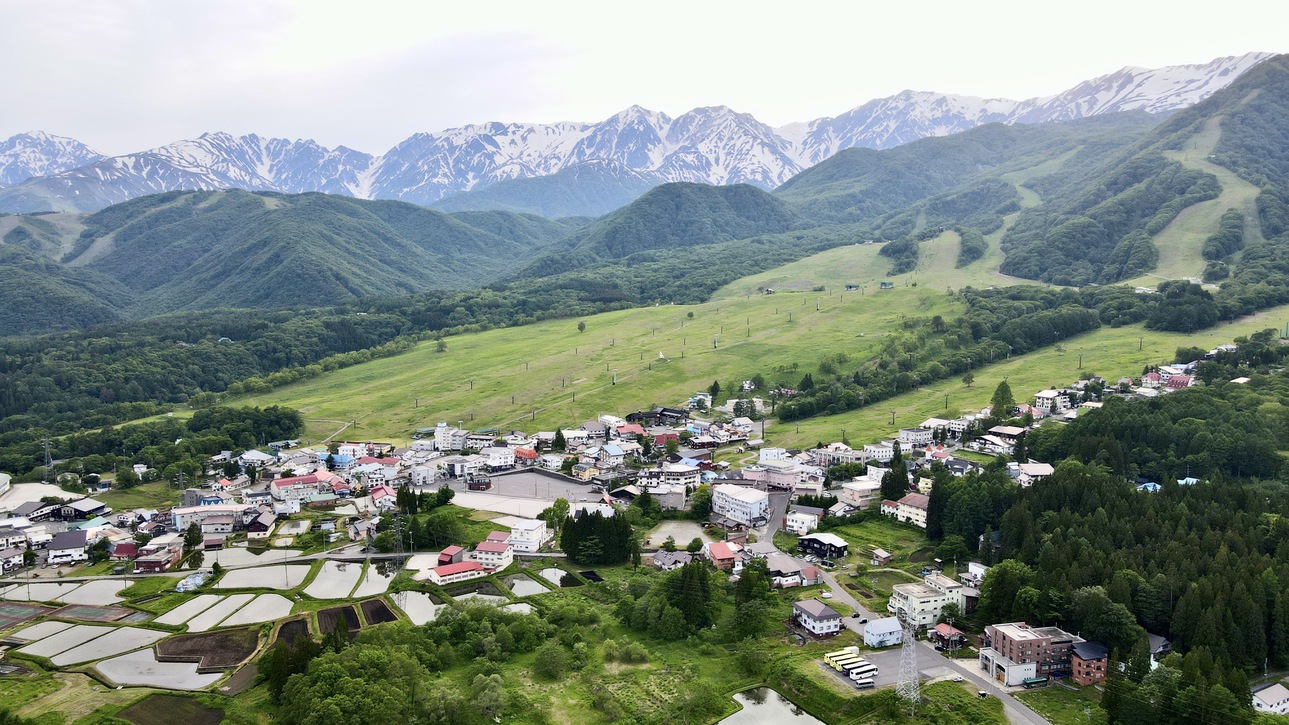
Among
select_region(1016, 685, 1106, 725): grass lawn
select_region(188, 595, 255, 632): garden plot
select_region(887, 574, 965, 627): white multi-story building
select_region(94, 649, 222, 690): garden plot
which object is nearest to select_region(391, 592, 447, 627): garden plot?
select_region(188, 595, 255, 632): garden plot

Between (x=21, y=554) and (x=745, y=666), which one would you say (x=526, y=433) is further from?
(x=745, y=666)

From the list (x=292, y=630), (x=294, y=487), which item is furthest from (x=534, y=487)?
(x=292, y=630)

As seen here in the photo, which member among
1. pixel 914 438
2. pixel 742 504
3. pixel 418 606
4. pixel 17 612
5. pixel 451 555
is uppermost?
pixel 17 612

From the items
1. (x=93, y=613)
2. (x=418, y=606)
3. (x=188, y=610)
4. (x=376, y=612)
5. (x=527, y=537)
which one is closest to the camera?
(x=376, y=612)

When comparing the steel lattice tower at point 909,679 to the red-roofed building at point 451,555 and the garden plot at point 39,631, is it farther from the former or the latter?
the garden plot at point 39,631

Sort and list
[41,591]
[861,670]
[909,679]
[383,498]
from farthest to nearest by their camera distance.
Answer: [383,498]
[41,591]
[861,670]
[909,679]

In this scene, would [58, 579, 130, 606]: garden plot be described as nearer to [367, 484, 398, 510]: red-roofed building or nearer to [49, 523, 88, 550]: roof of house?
[49, 523, 88, 550]: roof of house

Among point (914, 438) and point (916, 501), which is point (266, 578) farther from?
point (914, 438)
